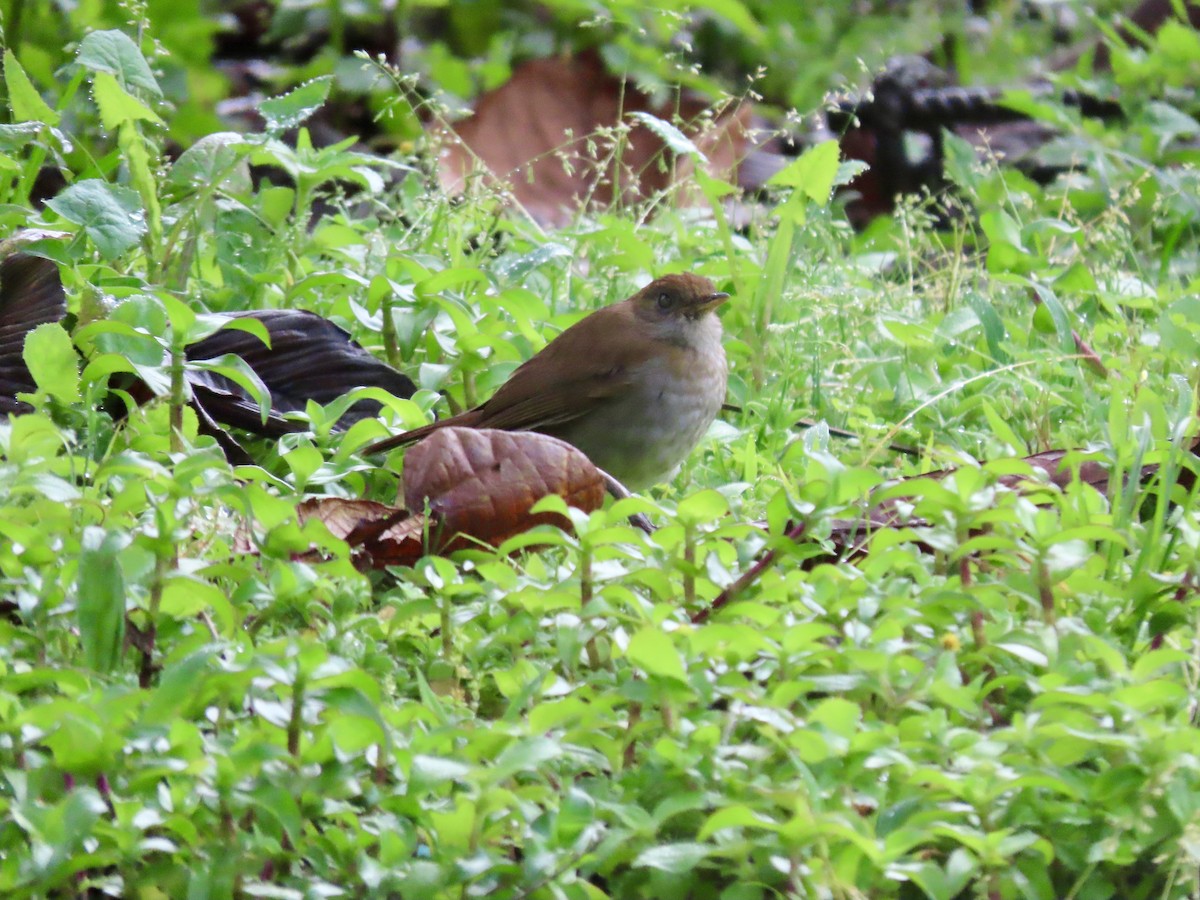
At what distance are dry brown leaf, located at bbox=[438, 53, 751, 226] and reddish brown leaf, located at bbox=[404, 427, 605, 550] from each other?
9.75 ft

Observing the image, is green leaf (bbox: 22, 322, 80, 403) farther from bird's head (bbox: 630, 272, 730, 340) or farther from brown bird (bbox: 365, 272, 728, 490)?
bird's head (bbox: 630, 272, 730, 340)

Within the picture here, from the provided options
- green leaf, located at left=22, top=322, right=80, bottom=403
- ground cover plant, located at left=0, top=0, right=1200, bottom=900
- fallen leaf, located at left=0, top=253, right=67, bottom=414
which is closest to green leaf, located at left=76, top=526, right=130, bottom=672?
ground cover plant, located at left=0, top=0, right=1200, bottom=900

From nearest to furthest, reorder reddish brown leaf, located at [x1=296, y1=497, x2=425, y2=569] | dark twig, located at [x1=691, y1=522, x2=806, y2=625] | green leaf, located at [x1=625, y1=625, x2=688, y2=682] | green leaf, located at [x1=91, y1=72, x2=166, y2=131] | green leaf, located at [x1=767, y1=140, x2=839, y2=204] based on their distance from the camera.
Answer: green leaf, located at [x1=625, y1=625, x2=688, y2=682] → dark twig, located at [x1=691, y1=522, x2=806, y2=625] → reddish brown leaf, located at [x1=296, y1=497, x2=425, y2=569] → green leaf, located at [x1=91, y1=72, x2=166, y2=131] → green leaf, located at [x1=767, y1=140, x2=839, y2=204]

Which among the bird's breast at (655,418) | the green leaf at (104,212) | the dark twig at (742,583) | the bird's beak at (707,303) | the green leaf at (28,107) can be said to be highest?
the green leaf at (28,107)

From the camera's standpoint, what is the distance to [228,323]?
3141mm

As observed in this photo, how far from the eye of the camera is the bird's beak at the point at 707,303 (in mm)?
4250

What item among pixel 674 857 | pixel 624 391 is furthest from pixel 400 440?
pixel 674 857

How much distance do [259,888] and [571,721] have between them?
445 millimetres

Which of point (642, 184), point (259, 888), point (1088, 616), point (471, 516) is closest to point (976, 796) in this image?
point (1088, 616)

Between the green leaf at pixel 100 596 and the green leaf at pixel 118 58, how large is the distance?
1.95 meters

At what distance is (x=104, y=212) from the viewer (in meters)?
3.49

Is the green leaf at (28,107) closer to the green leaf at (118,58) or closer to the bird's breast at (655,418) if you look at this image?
the green leaf at (118,58)

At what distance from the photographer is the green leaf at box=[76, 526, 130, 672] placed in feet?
7.19

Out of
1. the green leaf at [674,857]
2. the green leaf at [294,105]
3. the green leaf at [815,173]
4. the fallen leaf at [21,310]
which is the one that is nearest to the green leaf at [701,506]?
the green leaf at [674,857]
